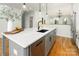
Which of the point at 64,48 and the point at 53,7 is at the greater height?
the point at 53,7

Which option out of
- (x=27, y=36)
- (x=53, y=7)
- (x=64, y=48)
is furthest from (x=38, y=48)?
(x=53, y=7)

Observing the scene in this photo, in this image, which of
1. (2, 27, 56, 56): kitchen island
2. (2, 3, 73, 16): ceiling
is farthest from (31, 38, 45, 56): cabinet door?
(2, 3, 73, 16): ceiling

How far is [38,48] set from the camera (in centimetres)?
171

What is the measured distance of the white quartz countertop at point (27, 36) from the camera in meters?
1.59

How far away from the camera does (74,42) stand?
1700 millimetres

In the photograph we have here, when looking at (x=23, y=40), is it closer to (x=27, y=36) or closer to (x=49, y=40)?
(x=27, y=36)

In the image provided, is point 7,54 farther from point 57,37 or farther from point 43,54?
point 57,37

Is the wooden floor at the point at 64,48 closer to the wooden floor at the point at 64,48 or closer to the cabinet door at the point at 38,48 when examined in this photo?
the wooden floor at the point at 64,48

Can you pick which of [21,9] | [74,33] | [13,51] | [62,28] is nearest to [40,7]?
[21,9]

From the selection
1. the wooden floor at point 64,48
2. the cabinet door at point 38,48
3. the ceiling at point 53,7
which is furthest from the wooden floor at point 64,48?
the ceiling at point 53,7

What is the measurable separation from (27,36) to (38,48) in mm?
189

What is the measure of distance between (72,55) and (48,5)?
642 millimetres

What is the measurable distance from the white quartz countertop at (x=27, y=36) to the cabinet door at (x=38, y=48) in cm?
5

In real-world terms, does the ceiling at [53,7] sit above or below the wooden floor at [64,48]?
above
